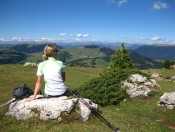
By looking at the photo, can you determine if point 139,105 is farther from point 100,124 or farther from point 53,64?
point 53,64

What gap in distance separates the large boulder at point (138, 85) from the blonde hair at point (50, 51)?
58.3ft

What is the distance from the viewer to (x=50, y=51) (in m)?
13.0

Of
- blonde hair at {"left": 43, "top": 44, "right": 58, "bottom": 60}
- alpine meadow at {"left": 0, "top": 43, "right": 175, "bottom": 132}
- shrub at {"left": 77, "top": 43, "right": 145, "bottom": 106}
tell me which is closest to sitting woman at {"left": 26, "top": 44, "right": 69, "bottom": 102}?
blonde hair at {"left": 43, "top": 44, "right": 58, "bottom": 60}

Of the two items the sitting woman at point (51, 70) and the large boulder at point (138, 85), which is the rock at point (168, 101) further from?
the sitting woman at point (51, 70)

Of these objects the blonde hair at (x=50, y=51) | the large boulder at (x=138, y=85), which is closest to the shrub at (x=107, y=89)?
the large boulder at (x=138, y=85)

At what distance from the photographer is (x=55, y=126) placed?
528 inches

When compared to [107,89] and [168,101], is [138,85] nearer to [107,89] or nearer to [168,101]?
[107,89]

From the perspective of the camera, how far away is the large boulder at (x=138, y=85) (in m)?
29.3

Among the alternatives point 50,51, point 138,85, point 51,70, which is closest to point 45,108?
point 51,70

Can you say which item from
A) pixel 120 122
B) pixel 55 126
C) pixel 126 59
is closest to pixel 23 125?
pixel 55 126

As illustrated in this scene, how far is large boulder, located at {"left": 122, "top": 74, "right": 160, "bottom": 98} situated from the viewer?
96.1ft

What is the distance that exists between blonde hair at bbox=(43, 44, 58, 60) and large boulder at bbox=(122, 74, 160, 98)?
17773mm

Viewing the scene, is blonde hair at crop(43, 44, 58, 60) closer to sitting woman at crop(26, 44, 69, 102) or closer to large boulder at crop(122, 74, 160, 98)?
sitting woman at crop(26, 44, 69, 102)

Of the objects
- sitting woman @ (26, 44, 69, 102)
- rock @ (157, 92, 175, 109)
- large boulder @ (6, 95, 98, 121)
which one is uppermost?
sitting woman @ (26, 44, 69, 102)
